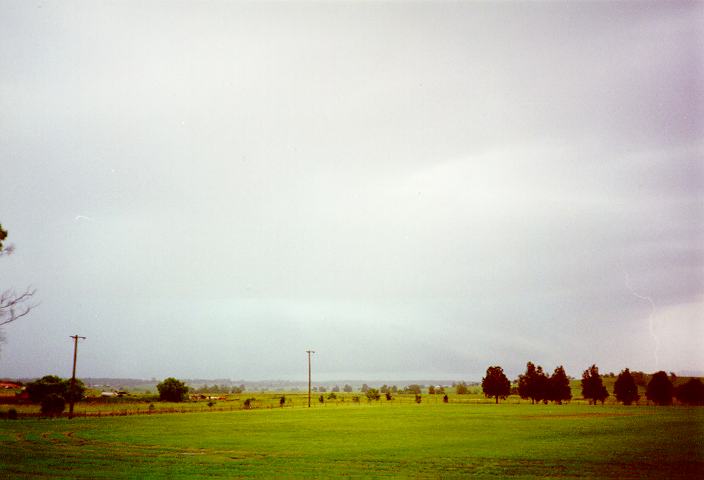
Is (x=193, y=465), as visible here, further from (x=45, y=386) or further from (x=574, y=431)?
(x=45, y=386)

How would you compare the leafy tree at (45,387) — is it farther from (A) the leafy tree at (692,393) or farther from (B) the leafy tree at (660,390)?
(A) the leafy tree at (692,393)

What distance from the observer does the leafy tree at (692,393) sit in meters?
90.3

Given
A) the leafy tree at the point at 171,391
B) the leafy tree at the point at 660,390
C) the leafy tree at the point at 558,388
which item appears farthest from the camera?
A: the leafy tree at the point at 171,391

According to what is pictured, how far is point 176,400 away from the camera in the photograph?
128 metres

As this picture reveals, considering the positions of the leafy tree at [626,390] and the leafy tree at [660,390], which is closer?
the leafy tree at [660,390]

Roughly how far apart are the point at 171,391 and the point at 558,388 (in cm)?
8577

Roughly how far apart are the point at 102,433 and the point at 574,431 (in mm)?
34469

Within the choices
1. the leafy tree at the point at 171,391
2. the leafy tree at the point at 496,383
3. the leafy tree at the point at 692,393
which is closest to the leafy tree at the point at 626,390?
the leafy tree at the point at 692,393

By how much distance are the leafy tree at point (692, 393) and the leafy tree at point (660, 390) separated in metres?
2.45

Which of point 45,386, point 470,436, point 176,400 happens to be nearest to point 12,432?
point 470,436

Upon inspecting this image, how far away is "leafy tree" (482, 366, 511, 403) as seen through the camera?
119m

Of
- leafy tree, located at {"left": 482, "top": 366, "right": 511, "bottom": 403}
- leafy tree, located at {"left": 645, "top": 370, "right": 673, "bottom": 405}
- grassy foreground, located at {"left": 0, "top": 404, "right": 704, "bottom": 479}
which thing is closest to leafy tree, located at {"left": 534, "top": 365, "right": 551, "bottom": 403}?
leafy tree, located at {"left": 482, "top": 366, "right": 511, "bottom": 403}

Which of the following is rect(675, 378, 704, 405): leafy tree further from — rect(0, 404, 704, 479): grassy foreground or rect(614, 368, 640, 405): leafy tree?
rect(0, 404, 704, 479): grassy foreground

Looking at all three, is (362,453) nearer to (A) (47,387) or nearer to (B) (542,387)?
(A) (47,387)
